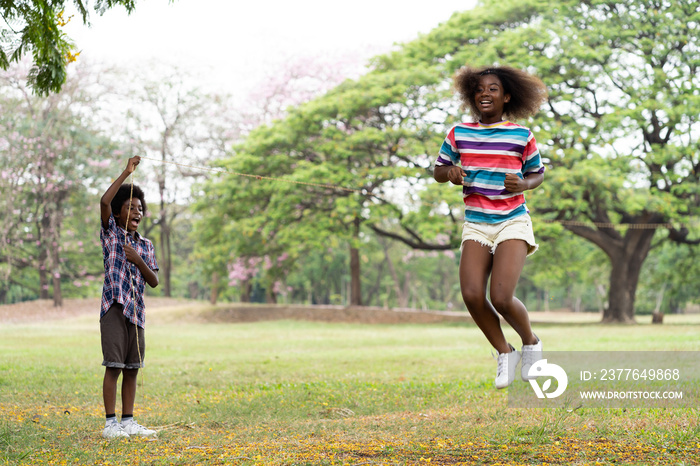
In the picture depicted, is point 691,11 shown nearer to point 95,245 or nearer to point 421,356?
point 421,356

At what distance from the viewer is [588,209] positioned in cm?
2006

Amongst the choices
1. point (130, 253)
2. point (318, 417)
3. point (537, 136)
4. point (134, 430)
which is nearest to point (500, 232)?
point (318, 417)

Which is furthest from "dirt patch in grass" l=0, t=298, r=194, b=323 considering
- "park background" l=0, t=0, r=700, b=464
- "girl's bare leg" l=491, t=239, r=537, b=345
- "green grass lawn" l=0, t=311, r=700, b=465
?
"girl's bare leg" l=491, t=239, r=537, b=345

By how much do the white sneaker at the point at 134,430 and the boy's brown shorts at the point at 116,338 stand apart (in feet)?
1.21

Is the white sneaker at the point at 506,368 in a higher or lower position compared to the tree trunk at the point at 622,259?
lower

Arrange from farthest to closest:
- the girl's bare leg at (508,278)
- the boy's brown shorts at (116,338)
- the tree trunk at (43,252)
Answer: the tree trunk at (43,252) < the boy's brown shorts at (116,338) < the girl's bare leg at (508,278)

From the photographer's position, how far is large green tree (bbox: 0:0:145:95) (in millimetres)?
5559

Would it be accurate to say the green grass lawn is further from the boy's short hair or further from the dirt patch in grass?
the dirt patch in grass

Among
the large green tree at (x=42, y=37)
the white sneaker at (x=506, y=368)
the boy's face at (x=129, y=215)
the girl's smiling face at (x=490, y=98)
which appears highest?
the large green tree at (x=42, y=37)

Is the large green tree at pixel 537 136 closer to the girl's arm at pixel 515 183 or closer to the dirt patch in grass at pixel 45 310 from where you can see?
the dirt patch in grass at pixel 45 310

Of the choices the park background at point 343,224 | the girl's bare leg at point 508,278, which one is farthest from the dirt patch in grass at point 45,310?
the girl's bare leg at point 508,278

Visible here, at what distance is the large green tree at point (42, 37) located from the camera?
556 cm

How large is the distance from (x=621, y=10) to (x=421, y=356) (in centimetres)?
1251

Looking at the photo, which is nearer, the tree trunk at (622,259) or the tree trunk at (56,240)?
the tree trunk at (622,259)
